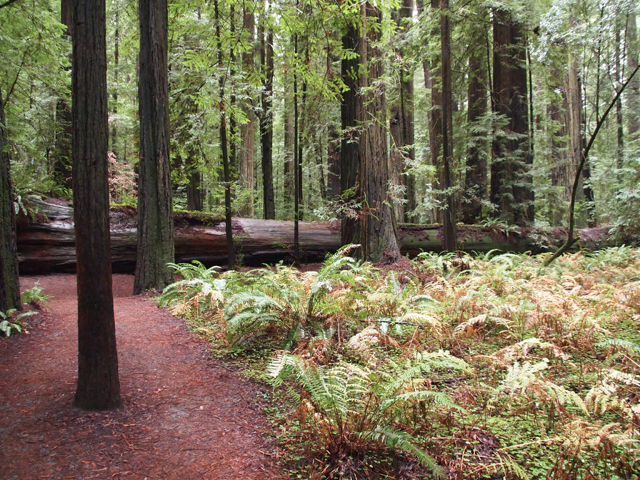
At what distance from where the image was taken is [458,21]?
10.8 metres

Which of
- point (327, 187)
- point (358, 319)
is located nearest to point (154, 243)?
point (358, 319)

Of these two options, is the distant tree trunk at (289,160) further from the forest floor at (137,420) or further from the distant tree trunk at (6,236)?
the forest floor at (137,420)

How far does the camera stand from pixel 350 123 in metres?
8.98

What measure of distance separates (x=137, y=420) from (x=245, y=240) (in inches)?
326

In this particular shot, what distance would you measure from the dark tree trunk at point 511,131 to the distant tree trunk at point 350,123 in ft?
20.3

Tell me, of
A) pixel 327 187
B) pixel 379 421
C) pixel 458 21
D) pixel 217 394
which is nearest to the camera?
pixel 379 421

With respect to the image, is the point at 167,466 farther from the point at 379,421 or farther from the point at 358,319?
the point at 358,319

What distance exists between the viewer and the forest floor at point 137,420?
2.39 meters

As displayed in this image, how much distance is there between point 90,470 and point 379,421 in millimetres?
1939

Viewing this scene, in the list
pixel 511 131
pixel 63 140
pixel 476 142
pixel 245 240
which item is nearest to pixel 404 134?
pixel 476 142

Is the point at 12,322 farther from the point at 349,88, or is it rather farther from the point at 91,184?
the point at 349,88

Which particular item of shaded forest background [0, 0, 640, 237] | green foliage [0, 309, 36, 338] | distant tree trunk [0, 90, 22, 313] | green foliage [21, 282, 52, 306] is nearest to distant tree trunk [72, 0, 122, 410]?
green foliage [0, 309, 36, 338]

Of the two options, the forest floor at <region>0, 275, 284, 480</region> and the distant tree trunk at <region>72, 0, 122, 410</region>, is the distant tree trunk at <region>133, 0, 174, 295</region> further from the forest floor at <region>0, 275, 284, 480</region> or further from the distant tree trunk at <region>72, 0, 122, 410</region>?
the distant tree trunk at <region>72, 0, 122, 410</region>

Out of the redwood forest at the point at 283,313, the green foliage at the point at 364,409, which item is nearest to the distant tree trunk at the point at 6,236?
the redwood forest at the point at 283,313
